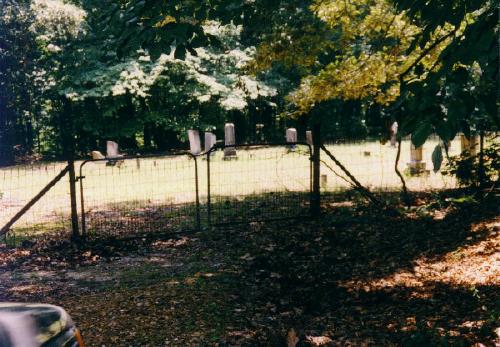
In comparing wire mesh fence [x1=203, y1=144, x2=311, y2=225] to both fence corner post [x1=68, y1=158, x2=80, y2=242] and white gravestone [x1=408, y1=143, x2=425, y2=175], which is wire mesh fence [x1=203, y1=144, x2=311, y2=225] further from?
white gravestone [x1=408, y1=143, x2=425, y2=175]

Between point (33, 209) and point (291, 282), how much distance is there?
792 centimetres

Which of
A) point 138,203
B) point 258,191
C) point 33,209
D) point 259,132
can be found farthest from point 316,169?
point 259,132

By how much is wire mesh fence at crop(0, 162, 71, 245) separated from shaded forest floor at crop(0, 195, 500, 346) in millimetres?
1256

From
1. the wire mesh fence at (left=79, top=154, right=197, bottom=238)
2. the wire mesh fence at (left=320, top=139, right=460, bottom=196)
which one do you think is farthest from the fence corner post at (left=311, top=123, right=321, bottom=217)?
the wire mesh fence at (left=79, top=154, right=197, bottom=238)

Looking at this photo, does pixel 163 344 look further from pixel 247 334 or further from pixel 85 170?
pixel 85 170

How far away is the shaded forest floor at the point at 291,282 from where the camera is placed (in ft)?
16.9

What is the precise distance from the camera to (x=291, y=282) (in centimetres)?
668

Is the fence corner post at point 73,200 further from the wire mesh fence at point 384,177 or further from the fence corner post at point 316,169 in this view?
the wire mesh fence at point 384,177

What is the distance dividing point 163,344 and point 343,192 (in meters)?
7.89

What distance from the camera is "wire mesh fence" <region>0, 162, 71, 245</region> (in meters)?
9.94

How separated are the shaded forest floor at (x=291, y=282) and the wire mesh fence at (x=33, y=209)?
49.4 inches

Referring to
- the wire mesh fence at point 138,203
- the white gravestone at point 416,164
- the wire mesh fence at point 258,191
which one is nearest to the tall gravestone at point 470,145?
the white gravestone at point 416,164

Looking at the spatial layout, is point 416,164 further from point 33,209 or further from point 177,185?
point 33,209

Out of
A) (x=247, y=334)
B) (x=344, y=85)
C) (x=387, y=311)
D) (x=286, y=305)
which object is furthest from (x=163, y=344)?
(x=344, y=85)
